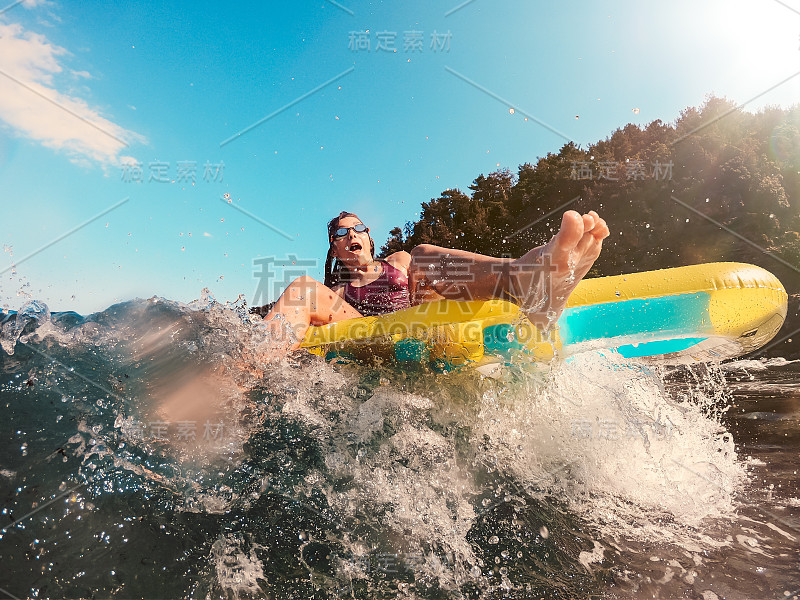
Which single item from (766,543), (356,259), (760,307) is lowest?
(766,543)

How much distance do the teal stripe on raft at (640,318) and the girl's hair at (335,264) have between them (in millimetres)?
1930

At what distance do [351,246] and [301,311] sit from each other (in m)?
1.14

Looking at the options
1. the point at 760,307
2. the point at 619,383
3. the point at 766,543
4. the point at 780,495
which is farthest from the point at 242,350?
the point at 760,307

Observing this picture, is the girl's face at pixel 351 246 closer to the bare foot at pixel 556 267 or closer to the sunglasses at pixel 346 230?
the sunglasses at pixel 346 230

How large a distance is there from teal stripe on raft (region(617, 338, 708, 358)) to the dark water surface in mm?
113

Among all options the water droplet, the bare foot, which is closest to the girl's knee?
the bare foot

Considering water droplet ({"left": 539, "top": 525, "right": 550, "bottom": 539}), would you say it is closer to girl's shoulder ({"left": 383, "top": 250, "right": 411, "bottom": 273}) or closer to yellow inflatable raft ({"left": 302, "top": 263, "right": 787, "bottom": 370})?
yellow inflatable raft ({"left": 302, "top": 263, "right": 787, "bottom": 370})

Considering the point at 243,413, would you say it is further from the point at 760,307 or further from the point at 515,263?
the point at 760,307

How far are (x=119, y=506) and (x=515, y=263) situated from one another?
77.1 inches

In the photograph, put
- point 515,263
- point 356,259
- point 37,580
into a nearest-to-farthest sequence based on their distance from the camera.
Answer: point 37,580 → point 515,263 → point 356,259

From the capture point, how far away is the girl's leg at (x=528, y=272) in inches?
81.2

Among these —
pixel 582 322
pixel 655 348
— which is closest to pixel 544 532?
pixel 582 322

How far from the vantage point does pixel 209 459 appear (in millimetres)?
2068

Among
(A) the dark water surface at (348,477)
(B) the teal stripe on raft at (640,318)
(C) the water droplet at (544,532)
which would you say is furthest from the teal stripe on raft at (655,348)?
(C) the water droplet at (544,532)
